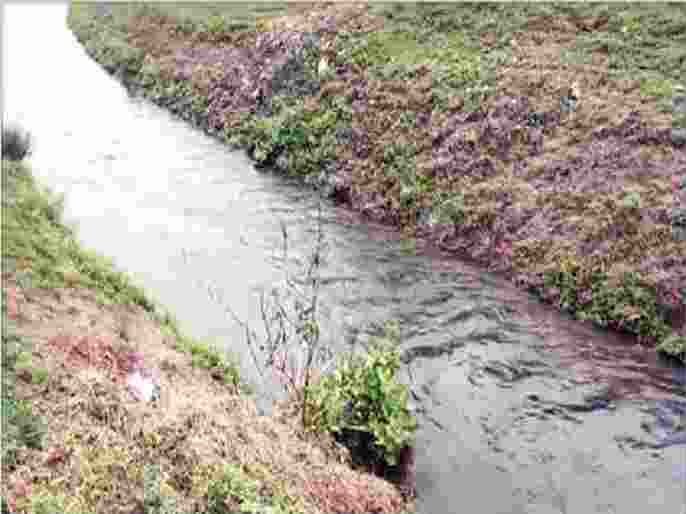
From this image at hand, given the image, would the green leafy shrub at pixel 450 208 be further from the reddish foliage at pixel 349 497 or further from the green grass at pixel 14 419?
the green grass at pixel 14 419

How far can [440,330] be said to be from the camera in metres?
15.5

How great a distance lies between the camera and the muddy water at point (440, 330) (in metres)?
11.7

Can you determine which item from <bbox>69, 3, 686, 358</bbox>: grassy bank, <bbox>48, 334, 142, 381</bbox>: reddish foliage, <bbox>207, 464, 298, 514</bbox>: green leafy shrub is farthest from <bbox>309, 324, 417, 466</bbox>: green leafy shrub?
<bbox>69, 3, 686, 358</bbox>: grassy bank

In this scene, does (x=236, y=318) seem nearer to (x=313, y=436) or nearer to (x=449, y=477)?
(x=313, y=436)

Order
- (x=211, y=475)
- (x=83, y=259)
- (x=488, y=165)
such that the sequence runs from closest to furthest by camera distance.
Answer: (x=211, y=475) → (x=83, y=259) → (x=488, y=165)

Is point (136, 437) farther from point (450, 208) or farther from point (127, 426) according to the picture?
point (450, 208)

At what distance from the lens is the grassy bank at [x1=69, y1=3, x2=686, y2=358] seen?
1767cm

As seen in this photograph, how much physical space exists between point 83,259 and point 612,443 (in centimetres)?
962

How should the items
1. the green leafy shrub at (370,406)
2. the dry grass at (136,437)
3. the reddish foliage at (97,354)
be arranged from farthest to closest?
the green leafy shrub at (370,406), the reddish foliage at (97,354), the dry grass at (136,437)

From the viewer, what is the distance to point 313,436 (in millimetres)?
11094

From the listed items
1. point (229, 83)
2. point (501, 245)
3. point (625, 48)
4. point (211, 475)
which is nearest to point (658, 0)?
point (625, 48)

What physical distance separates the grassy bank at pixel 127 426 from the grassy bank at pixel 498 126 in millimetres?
8242

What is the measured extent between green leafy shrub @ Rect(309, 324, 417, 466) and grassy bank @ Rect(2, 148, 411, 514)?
0.42 meters

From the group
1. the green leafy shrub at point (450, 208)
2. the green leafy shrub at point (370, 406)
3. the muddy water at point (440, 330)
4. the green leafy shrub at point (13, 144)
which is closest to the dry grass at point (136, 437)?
the green leafy shrub at point (370, 406)
